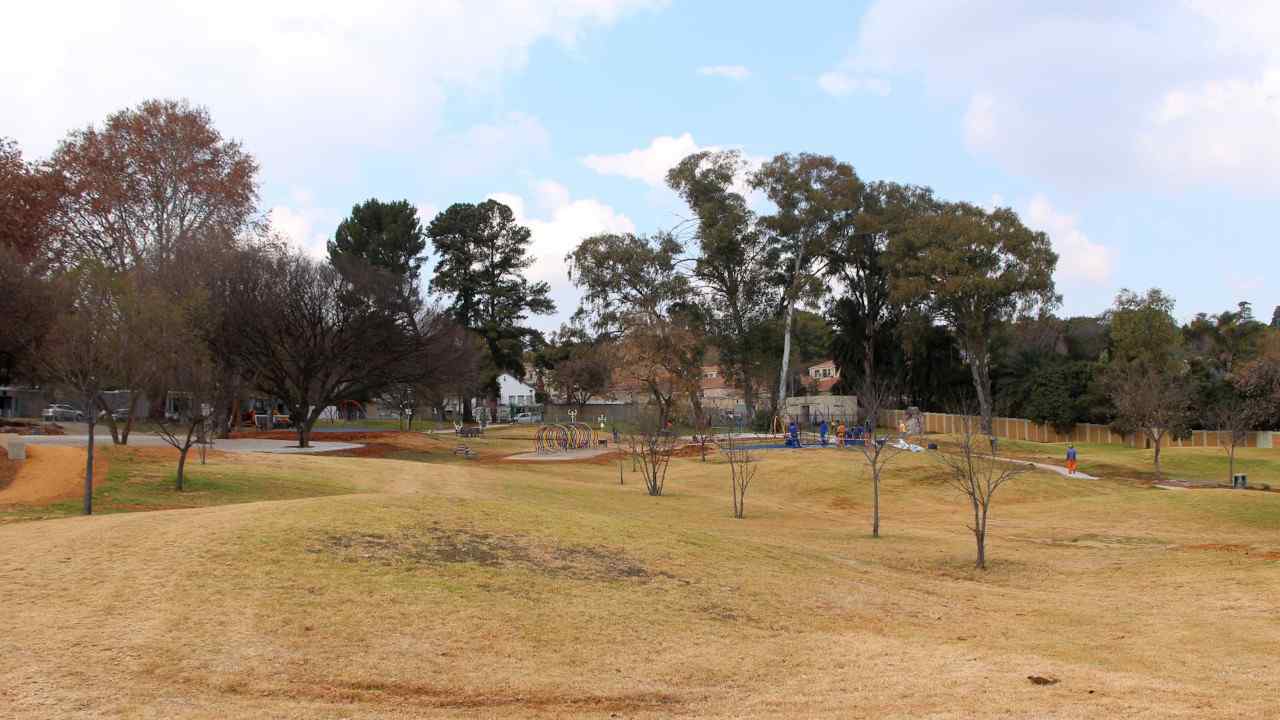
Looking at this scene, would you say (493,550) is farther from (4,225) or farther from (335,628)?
(4,225)

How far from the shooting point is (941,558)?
1986cm

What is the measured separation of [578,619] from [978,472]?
1547 centimetres

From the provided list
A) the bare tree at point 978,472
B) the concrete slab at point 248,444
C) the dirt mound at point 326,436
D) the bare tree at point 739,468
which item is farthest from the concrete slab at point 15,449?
the bare tree at point 978,472

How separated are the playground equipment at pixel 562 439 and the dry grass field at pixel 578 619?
29.5 m

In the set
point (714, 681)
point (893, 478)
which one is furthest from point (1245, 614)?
point (893, 478)

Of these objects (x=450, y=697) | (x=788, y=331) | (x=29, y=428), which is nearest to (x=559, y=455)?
(x=788, y=331)

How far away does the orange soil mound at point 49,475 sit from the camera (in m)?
21.2

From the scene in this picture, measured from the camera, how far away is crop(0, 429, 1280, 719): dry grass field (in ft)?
28.0

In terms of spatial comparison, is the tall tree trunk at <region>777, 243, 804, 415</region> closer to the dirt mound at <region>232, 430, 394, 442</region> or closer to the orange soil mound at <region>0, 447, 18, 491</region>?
the dirt mound at <region>232, 430, 394, 442</region>

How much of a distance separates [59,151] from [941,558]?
4791 centimetres

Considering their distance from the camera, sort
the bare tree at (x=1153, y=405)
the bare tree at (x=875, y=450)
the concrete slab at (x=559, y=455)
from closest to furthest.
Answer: the bare tree at (x=875, y=450) < the bare tree at (x=1153, y=405) < the concrete slab at (x=559, y=455)

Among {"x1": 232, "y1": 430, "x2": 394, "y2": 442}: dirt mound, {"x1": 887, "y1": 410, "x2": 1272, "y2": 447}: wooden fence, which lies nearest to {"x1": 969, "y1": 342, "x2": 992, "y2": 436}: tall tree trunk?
{"x1": 887, "y1": 410, "x2": 1272, "y2": 447}: wooden fence

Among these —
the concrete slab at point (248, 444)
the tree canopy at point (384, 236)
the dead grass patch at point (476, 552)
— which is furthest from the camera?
the tree canopy at point (384, 236)

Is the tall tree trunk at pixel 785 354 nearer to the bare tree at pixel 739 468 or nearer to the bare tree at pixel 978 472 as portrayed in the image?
the bare tree at pixel 739 468
